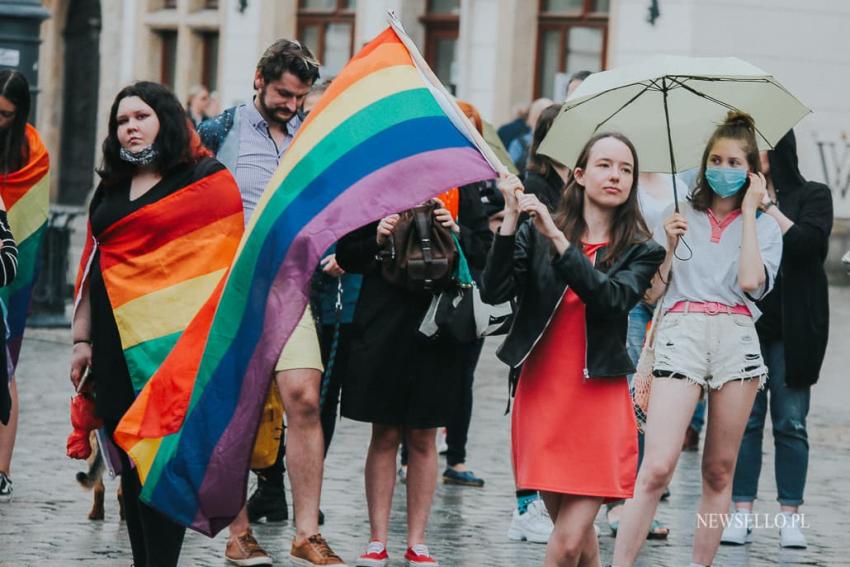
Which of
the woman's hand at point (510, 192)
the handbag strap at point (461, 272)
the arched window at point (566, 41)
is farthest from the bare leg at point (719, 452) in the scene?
the arched window at point (566, 41)

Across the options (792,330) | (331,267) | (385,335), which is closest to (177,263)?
(385,335)

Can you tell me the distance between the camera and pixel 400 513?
8.98m

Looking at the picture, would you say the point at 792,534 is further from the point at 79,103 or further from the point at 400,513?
the point at 79,103

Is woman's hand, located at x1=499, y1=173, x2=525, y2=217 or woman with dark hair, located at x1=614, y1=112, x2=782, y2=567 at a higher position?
woman's hand, located at x1=499, y1=173, x2=525, y2=217

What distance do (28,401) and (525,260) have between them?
6.10 m

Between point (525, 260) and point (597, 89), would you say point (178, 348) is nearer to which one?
point (525, 260)

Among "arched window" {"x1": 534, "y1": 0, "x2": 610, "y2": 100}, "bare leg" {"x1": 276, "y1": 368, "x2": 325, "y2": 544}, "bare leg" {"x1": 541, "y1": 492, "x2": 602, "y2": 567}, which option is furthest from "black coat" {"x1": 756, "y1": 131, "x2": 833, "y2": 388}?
"arched window" {"x1": 534, "y1": 0, "x2": 610, "y2": 100}

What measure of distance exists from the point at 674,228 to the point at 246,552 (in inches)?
82.3

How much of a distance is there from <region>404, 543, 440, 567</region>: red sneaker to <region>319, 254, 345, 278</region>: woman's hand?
117 centimetres

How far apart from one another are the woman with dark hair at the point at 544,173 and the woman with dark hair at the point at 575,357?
6.62ft

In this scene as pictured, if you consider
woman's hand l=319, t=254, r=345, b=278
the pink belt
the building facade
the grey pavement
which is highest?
the building facade

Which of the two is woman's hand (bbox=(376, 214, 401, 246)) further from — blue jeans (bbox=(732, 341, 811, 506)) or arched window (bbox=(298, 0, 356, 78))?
arched window (bbox=(298, 0, 356, 78))

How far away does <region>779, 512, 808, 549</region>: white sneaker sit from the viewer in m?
8.47

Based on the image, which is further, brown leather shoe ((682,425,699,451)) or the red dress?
brown leather shoe ((682,425,699,451))
